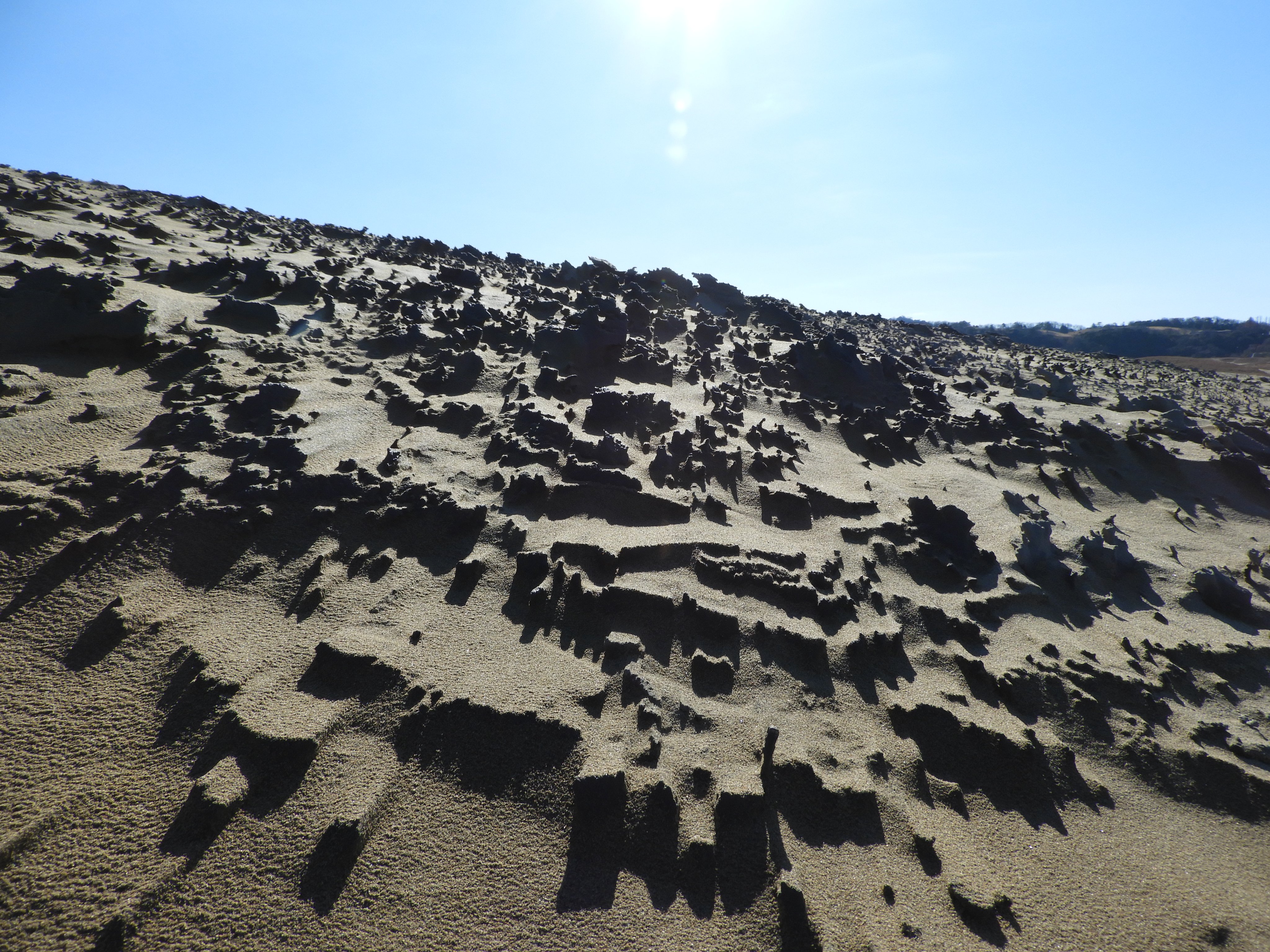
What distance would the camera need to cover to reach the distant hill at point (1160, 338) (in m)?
31.7

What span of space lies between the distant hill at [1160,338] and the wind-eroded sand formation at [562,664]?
1149 inches

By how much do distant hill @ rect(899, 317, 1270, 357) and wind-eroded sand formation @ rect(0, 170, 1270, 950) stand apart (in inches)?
1149

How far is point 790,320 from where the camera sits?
11.8 metres

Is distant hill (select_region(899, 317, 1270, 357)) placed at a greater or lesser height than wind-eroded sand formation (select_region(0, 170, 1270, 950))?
greater

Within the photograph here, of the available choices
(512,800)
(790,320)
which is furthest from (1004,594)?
(790,320)

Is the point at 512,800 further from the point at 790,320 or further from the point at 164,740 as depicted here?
the point at 790,320

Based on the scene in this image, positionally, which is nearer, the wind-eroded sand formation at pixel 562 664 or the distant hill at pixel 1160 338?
the wind-eroded sand formation at pixel 562 664

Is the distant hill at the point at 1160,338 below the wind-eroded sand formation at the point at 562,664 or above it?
above

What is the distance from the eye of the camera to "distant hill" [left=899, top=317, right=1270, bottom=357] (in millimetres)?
31672

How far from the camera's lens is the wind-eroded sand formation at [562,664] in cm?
229

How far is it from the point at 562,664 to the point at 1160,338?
1962 inches

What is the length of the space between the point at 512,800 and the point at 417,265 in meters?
12.4

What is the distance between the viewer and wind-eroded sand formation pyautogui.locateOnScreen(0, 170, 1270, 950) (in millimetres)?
2293

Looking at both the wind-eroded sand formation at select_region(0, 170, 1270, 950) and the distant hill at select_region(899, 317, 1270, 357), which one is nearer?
the wind-eroded sand formation at select_region(0, 170, 1270, 950)
